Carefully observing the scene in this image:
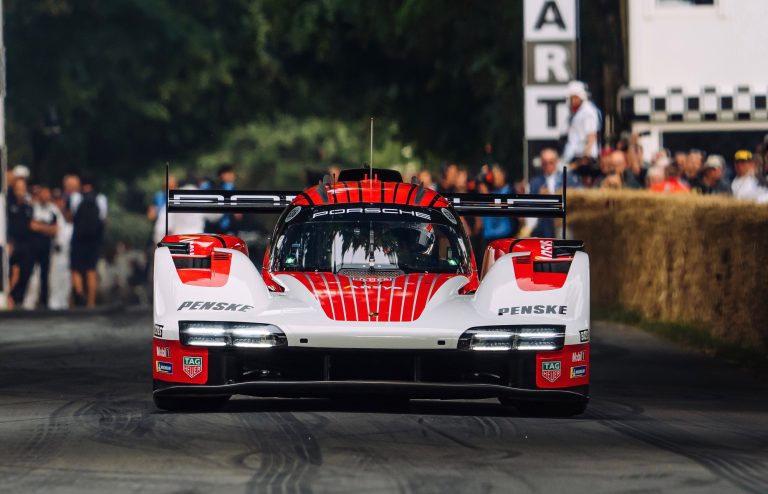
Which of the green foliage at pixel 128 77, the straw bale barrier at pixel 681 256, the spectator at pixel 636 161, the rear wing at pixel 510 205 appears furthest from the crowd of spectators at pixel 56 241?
the rear wing at pixel 510 205

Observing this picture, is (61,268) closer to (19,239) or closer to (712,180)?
(19,239)

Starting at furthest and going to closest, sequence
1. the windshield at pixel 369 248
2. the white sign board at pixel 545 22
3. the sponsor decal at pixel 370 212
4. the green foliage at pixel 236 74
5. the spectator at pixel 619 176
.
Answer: the green foliage at pixel 236 74 → the white sign board at pixel 545 22 → the spectator at pixel 619 176 → the sponsor decal at pixel 370 212 → the windshield at pixel 369 248

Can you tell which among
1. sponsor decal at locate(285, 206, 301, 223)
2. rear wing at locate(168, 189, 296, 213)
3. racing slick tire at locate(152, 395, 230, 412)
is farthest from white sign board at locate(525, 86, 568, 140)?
racing slick tire at locate(152, 395, 230, 412)

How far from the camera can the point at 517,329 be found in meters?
12.2

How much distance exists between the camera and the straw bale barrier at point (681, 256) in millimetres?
17156

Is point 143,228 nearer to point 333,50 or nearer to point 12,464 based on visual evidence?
point 333,50

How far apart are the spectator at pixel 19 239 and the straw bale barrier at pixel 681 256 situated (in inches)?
360

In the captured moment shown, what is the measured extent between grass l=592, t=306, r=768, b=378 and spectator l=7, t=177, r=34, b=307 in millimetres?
10281

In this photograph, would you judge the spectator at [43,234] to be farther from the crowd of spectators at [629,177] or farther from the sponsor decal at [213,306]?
the sponsor decal at [213,306]

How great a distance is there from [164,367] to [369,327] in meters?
1.25

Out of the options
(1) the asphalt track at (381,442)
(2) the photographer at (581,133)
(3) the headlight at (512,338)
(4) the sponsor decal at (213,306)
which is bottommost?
(1) the asphalt track at (381,442)

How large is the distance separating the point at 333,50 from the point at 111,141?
34.8ft

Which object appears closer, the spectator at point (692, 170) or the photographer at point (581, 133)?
the spectator at point (692, 170)

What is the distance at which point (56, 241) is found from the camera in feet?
105
